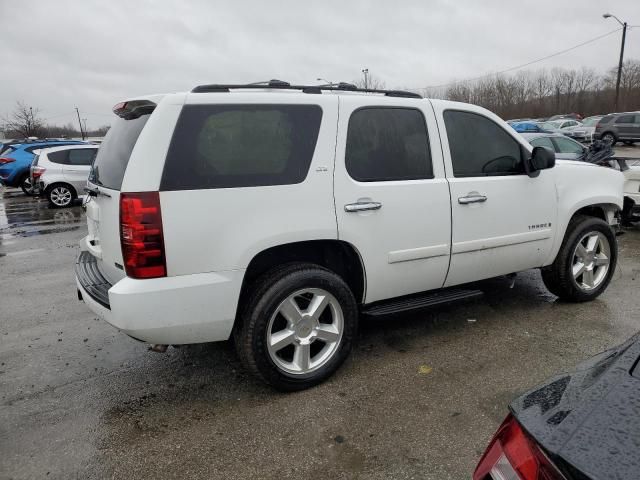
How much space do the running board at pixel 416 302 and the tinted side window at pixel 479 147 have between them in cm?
96

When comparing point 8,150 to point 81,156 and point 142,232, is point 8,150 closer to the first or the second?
point 81,156

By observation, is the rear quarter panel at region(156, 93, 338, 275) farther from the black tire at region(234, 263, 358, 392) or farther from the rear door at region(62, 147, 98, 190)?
the rear door at region(62, 147, 98, 190)

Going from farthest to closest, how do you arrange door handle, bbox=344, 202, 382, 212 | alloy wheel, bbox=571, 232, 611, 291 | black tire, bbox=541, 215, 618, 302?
alloy wheel, bbox=571, 232, 611, 291
black tire, bbox=541, 215, 618, 302
door handle, bbox=344, 202, 382, 212

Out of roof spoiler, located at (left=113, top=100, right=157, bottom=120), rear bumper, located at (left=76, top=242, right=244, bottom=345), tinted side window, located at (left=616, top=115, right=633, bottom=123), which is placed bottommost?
rear bumper, located at (left=76, top=242, right=244, bottom=345)

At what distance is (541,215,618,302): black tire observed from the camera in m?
4.29

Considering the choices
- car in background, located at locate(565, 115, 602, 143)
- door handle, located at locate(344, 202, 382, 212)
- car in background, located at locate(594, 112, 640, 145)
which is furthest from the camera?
car in background, located at locate(565, 115, 602, 143)

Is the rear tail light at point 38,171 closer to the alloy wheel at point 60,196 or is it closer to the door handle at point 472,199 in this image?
the alloy wheel at point 60,196

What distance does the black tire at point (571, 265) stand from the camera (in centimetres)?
429

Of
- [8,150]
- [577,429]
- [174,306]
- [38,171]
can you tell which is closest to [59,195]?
[38,171]

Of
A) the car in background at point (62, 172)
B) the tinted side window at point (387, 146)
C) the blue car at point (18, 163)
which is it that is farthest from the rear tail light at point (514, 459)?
the blue car at point (18, 163)

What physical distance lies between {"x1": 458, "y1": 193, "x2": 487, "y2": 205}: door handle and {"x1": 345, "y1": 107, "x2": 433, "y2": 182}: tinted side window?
0.32 meters

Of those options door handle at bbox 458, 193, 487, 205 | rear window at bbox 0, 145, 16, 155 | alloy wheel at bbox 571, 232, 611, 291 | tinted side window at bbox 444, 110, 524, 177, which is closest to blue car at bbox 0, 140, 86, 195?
rear window at bbox 0, 145, 16, 155

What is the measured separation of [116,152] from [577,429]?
2.89m

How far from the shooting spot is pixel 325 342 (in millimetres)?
3207
